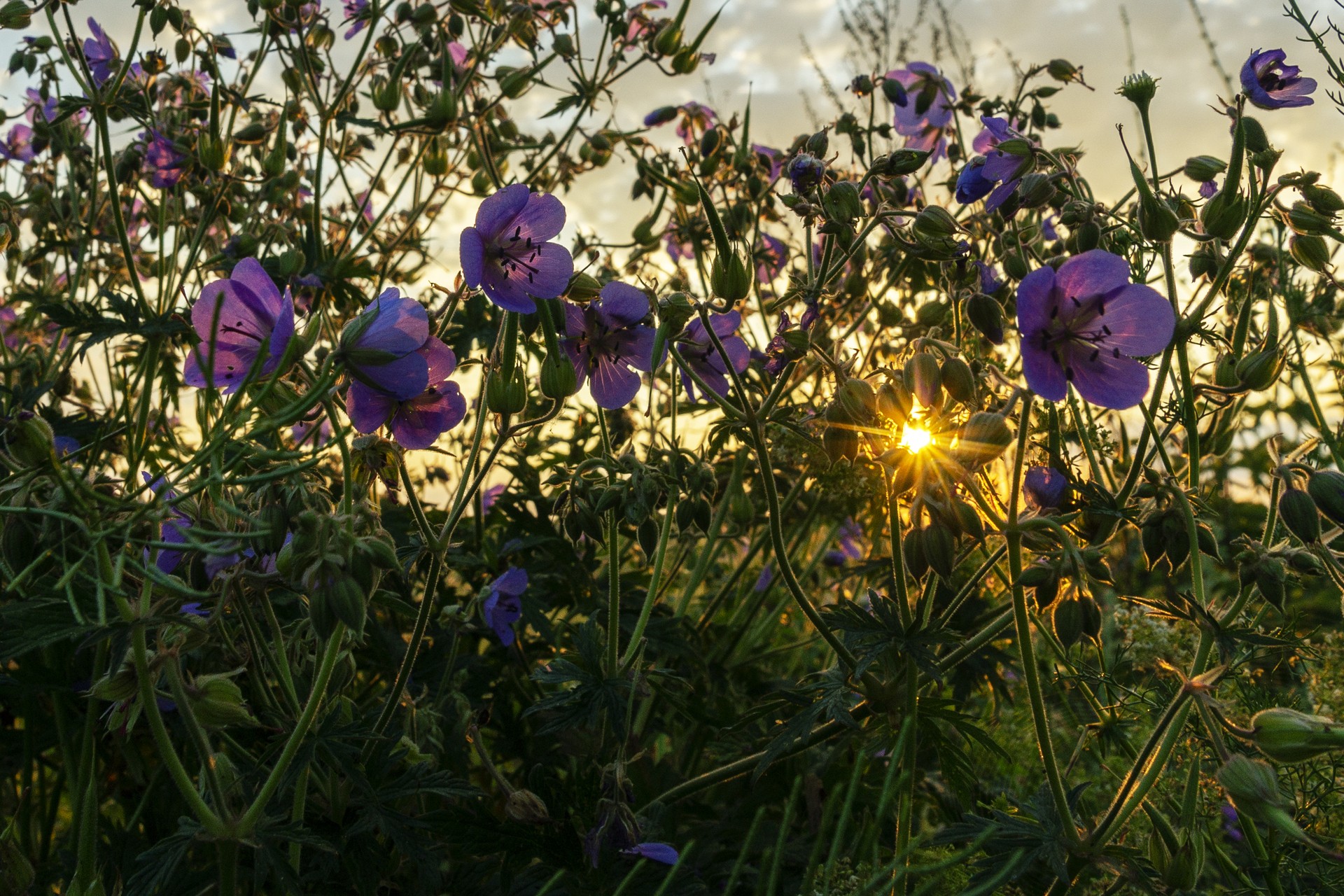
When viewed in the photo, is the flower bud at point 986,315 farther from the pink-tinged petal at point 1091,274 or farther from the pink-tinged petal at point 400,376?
the pink-tinged petal at point 400,376

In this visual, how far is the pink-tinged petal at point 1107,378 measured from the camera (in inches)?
51.4

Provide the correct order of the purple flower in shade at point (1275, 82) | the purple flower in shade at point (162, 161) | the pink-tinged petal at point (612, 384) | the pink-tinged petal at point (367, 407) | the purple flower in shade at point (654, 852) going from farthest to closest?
1. the purple flower in shade at point (162, 161)
2. the purple flower in shade at point (1275, 82)
3. the pink-tinged petal at point (612, 384)
4. the purple flower in shade at point (654, 852)
5. the pink-tinged petal at point (367, 407)

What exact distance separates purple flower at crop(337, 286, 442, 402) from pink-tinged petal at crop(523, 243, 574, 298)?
0.85ft

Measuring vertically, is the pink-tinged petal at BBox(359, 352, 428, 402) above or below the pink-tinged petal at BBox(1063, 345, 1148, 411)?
below

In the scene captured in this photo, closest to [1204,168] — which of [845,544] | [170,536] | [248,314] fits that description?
[248,314]

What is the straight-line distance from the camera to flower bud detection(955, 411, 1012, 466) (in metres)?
1.17

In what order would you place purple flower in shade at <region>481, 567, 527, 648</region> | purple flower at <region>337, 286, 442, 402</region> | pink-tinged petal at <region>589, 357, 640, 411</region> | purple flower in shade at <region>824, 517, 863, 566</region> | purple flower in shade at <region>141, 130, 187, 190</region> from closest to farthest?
purple flower at <region>337, 286, 442, 402</region>
pink-tinged petal at <region>589, 357, 640, 411</region>
purple flower in shade at <region>481, 567, 527, 648</region>
purple flower in shade at <region>141, 130, 187, 190</region>
purple flower in shade at <region>824, 517, 863, 566</region>

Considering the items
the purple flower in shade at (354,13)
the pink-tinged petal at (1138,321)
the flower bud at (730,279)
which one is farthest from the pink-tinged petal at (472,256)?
the purple flower in shade at (354,13)

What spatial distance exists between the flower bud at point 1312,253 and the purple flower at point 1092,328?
38 centimetres

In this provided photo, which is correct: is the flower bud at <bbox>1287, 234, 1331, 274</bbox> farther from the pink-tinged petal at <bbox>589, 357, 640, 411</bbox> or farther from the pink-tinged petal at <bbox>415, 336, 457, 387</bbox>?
the pink-tinged petal at <bbox>415, 336, 457, 387</bbox>

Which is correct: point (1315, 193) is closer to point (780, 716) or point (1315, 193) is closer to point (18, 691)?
A: point (780, 716)

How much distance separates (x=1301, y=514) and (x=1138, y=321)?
1.01 ft

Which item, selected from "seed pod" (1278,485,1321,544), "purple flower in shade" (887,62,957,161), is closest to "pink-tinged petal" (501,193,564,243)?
"seed pod" (1278,485,1321,544)

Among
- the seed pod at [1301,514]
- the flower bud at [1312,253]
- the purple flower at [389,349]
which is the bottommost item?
the purple flower at [389,349]
